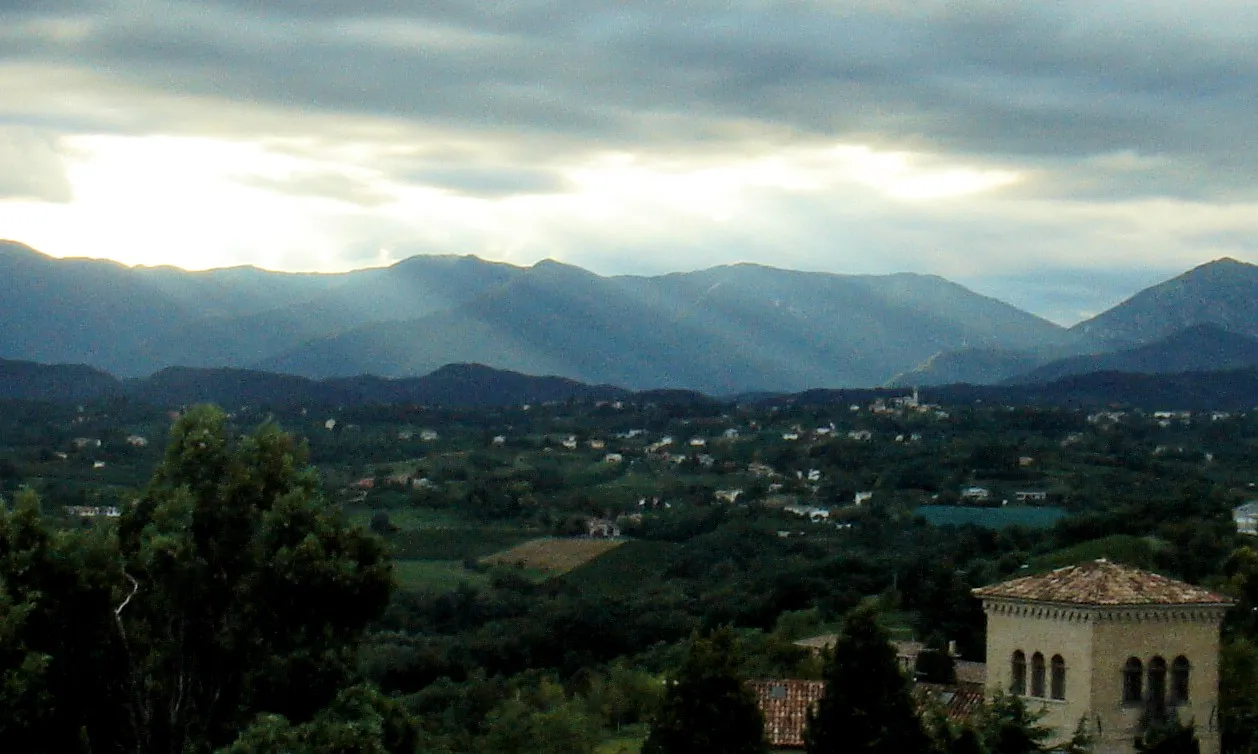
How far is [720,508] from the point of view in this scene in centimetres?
9531

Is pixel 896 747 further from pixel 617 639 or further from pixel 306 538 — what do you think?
pixel 617 639

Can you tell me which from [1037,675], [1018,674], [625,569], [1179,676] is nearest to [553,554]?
[625,569]

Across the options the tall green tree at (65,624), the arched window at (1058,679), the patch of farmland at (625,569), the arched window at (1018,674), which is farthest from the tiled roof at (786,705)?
the patch of farmland at (625,569)

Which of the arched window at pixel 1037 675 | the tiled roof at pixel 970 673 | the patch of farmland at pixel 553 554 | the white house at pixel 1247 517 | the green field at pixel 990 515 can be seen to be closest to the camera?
the arched window at pixel 1037 675

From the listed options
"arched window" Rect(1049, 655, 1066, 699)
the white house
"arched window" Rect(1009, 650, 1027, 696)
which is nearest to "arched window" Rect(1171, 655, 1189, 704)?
"arched window" Rect(1049, 655, 1066, 699)

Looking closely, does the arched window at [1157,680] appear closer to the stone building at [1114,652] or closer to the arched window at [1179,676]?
the stone building at [1114,652]

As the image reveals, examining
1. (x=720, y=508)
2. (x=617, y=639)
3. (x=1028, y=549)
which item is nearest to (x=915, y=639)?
(x=617, y=639)

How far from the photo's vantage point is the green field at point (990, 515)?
267ft

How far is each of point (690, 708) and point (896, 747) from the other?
294 centimetres

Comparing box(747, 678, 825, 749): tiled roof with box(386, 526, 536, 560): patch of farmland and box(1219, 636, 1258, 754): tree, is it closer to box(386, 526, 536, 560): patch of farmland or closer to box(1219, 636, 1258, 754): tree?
box(1219, 636, 1258, 754): tree

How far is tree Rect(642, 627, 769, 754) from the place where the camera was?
24391 millimetres

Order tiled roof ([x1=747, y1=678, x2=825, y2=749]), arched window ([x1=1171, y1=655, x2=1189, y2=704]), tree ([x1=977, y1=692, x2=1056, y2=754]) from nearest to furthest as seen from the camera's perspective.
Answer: tree ([x1=977, y1=692, x2=1056, y2=754]) → arched window ([x1=1171, y1=655, x2=1189, y2=704]) → tiled roof ([x1=747, y1=678, x2=825, y2=749])

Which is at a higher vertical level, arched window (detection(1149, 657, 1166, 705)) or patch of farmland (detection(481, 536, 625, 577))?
arched window (detection(1149, 657, 1166, 705))

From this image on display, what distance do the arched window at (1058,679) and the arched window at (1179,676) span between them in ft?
4.82
